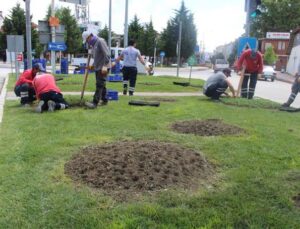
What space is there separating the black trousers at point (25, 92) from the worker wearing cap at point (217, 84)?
518 cm

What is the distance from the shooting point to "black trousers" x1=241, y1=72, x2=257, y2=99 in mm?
13148

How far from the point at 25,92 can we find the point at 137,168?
6038 mm

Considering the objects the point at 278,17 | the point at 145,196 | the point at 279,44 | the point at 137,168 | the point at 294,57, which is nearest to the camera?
the point at 145,196

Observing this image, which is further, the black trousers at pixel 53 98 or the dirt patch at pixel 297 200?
the black trousers at pixel 53 98

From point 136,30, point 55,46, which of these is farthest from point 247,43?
point 136,30

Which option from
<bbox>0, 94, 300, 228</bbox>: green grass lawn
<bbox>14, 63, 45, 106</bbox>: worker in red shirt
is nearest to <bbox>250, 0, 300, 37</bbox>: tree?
<bbox>14, 63, 45, 106</bbox>: worker in red shirt

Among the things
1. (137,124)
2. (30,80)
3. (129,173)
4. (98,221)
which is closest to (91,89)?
(30,80)

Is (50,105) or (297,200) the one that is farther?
(50,105)

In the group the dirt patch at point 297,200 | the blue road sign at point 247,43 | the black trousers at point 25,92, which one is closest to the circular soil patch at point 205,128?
the dirt patch at point 297,200

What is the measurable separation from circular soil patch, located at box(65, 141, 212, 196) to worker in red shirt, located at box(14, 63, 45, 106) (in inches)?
186

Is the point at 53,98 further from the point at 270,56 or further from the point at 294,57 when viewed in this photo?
the point at 270,56

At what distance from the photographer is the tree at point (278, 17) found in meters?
87.9

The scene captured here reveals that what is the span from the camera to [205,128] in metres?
7.54

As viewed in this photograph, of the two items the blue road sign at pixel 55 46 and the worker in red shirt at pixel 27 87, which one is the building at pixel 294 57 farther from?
the worker in red shirt at pixel 27 87
